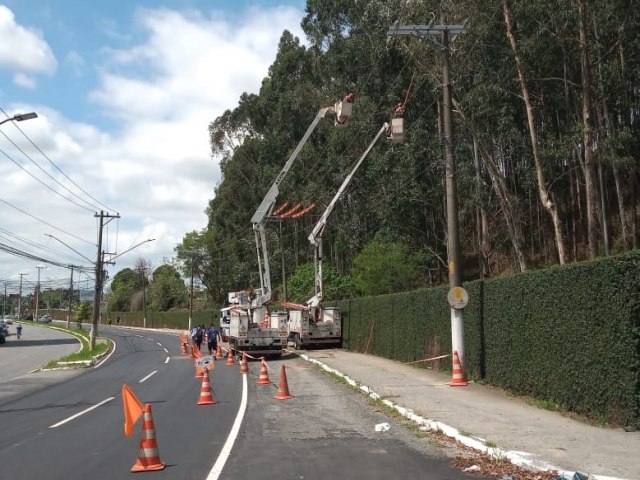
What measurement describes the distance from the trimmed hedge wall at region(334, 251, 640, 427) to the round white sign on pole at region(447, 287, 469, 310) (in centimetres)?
40

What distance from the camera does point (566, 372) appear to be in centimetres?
1150

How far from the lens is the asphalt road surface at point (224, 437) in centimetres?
777

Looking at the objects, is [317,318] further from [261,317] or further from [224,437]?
[224,437]

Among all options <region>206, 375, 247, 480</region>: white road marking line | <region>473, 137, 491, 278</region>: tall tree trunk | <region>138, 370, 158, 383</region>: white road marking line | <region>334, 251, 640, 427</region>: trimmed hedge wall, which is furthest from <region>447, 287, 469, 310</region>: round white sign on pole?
<region>473, 137, 491, 278</region>: tall tree trunk

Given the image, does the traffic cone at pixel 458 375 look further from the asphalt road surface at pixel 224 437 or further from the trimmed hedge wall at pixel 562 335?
the asphalt road surface at pixel 224 437

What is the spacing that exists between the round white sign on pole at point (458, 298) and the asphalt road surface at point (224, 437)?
3425 millimetres

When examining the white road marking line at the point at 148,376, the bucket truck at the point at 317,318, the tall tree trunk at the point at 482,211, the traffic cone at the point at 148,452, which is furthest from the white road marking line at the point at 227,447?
the tall tree trunk at the point at 482,211

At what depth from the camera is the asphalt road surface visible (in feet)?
25.5

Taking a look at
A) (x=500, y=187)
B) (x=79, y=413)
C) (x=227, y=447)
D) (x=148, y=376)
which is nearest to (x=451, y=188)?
(x=227, y=447)

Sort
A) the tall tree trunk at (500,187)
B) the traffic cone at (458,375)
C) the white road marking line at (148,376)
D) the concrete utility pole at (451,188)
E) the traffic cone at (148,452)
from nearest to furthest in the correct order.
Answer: the traffic cone at (148,452), the traffic cone at (458,375), the concrete utility pole at (451,188), the white road marking line at (148,376), the tall tree trunk at (500,187)

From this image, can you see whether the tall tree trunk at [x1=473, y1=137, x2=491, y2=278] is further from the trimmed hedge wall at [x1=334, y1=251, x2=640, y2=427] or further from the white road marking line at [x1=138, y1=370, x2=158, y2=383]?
the white road marking line at [x1=138, y1=370, x2=158, y2=383]

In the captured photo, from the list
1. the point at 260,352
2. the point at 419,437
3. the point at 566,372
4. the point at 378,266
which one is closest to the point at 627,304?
the point at 566,372

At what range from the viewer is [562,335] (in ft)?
38.4

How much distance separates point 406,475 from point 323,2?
145 feet
